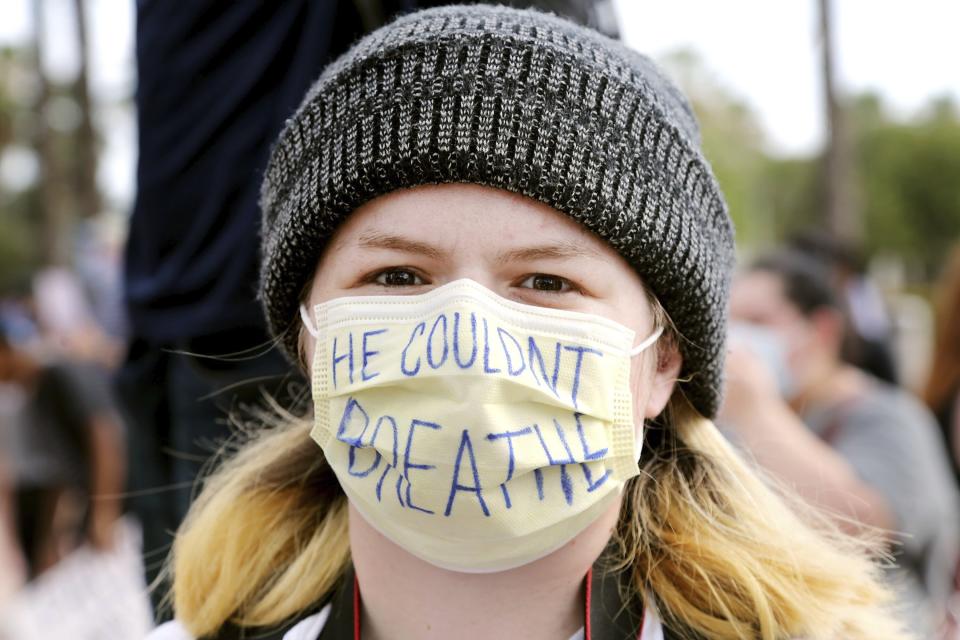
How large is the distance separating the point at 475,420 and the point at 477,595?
360mm

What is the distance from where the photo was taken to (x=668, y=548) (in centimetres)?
191

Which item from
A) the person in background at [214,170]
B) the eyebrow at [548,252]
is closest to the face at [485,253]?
the eyebrow at [548,252]

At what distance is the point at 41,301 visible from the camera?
381 inches

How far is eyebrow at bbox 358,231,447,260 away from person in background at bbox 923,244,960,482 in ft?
11.7

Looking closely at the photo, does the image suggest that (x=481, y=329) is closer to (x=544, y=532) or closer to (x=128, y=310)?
(x=544, y=532)

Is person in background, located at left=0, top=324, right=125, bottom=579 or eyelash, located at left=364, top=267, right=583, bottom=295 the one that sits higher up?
eyelash, located at left=364, top=267, right=583, bottom=295

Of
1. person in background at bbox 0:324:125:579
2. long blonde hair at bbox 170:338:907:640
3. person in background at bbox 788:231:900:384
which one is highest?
long blonde hair at bbox 170:338:907:640

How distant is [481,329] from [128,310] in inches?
54.8

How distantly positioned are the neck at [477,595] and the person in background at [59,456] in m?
4.49

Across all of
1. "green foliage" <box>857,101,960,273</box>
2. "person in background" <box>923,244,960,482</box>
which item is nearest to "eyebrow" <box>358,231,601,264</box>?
"person in background" <box>923,244,960,482</box>

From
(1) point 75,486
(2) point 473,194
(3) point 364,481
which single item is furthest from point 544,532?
(1) point 75,486

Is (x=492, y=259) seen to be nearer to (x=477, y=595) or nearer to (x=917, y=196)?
(x=477, y=595)

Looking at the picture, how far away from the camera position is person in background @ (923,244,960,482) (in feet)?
14.5

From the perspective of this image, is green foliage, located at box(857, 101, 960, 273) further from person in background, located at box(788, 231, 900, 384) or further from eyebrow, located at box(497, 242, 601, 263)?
eyebrow, located at box(497, 242, 601, 263)
